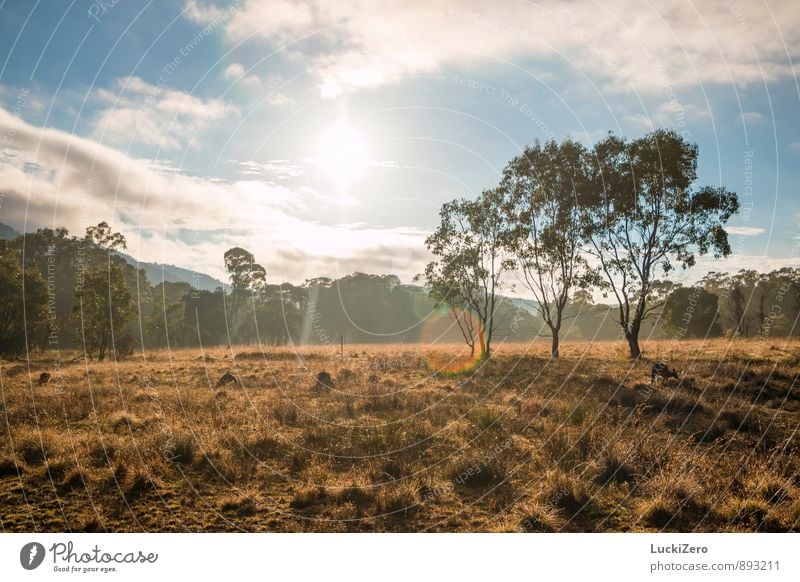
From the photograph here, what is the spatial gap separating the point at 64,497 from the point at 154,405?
7855 millimetres

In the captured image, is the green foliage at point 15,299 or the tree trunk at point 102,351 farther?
the green foliage at point 15,299

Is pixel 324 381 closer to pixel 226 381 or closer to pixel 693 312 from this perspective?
pixel 226 381

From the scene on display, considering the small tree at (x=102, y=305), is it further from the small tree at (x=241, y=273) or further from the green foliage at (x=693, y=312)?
the green foliage at (x=693, y=312)

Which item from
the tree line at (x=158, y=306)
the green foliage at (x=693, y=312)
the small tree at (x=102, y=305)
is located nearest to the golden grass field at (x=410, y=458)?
the tree line at (x=158, y=306)

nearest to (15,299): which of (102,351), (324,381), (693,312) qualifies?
(102,351)

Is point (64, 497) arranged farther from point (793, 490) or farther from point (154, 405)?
point (793, 490)

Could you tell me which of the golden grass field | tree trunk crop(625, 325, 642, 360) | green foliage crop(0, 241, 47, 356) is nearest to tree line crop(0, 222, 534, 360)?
green foliage crop(0, 241, 47, 356)

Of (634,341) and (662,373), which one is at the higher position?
(634,341)

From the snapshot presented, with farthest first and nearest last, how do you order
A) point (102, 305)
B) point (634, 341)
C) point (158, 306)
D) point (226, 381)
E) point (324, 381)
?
point (158, 306), point (102, 305), point (634, 341), point (324, 381), point (226, 381)

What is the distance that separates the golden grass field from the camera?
23.5 ft

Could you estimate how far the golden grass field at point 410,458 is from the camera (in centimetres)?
715

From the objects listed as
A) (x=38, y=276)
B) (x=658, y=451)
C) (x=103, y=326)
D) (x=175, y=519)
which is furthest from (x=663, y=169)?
(x=38, y=276)

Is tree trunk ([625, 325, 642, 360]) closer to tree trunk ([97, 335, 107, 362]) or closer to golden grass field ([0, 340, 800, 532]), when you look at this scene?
golden grass field ([0, 340, 800, 532])

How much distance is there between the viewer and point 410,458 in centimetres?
993
